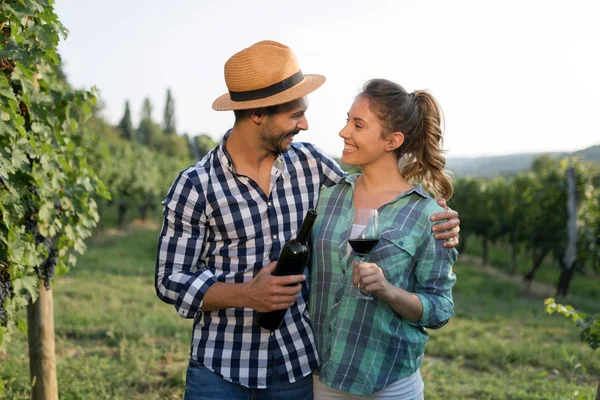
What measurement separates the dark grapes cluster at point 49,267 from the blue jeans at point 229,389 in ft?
6.58

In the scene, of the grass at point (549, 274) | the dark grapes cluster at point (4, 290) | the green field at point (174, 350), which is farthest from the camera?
the grass at point (549, 274)

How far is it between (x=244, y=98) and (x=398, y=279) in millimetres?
943

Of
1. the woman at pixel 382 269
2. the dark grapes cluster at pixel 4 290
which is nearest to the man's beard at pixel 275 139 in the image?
the woman at pixel 382 269

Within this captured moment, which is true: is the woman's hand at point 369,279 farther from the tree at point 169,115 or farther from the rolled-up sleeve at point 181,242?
the tree at point 169,115

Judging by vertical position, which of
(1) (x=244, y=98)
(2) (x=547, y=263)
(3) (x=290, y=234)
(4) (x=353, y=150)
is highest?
(1) (x=244, y=98)

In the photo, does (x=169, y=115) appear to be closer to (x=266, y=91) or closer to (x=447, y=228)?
(x=266, y=91)

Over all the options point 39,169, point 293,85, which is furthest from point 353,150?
point 39,169

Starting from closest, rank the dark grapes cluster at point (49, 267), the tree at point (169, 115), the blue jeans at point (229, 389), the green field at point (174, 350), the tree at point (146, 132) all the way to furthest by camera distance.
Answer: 1. the blue jeans at point (229, 389)
2. the dark grapes cluster at point (49, 267)
3. the green field at point (174, 350)
4. the tree at point (146, 132)
5. the tree at point (169, 115)

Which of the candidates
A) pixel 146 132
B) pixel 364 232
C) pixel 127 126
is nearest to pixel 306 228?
pixel 364 232

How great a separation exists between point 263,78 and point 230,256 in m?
0.72

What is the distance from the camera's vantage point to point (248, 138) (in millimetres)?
2451

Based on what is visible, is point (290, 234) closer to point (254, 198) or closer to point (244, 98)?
point (254, 198)

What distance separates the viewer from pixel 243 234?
2.36m

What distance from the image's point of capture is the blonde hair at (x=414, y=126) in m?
2.42
